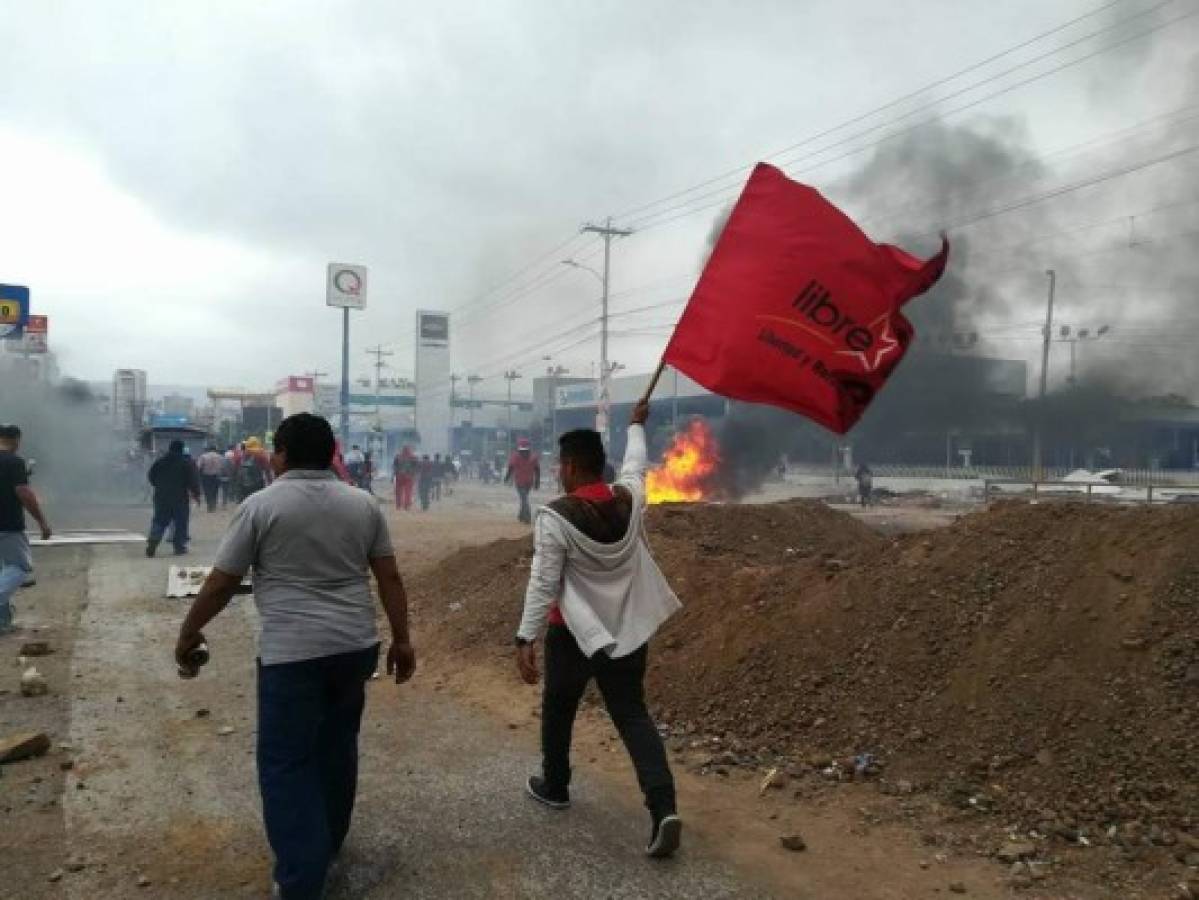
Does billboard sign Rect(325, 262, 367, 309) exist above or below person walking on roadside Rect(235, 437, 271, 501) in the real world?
above

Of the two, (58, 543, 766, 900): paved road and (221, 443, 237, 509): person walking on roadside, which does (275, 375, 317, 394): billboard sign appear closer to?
(221, 443, 237, 509): person walking on roadside

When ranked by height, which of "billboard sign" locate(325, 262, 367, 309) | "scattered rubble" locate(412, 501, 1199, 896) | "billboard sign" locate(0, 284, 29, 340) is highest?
A: "billboard sign" locate(325, 262, 367, 309)

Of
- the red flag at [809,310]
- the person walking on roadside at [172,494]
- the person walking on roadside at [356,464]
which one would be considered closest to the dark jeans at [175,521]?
the person walking on roadside at [172,494]

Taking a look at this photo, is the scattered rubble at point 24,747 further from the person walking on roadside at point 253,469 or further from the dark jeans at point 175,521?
the person walking on roadside at point 253,469

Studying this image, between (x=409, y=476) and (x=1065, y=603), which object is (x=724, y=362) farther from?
(x=409, y=476)

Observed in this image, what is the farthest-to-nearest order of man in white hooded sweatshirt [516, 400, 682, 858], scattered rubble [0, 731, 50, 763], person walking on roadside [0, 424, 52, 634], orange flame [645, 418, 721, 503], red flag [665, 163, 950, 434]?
orange flame [645, 418, 721, 503]
person walking on roadside [0, 424, 52, 634]
scattered rubble [0, 731, 50, 763]
red flag [665, 163, 950, 434]
man in white hooded sweatshirt [516, 400, 682, 858]

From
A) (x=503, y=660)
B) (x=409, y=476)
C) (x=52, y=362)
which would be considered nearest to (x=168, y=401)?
(x=52, y=362)

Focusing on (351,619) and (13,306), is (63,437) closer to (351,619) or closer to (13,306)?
(13,306)

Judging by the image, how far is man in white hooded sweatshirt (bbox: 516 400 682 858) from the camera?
334 cm

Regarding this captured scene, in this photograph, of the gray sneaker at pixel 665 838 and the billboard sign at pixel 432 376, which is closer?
the gray sneaker at pixel 665 838

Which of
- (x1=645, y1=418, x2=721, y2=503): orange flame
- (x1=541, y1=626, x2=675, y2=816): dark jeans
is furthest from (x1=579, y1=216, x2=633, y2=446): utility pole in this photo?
(x1=541, y1=626, x2=675, y2=816): dark jeans

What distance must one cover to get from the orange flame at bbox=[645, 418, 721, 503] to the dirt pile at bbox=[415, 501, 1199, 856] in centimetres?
1234

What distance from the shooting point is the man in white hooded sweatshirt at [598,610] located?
11.0 ft

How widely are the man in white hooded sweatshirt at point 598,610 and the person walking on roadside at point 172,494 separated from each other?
9.55 meters
